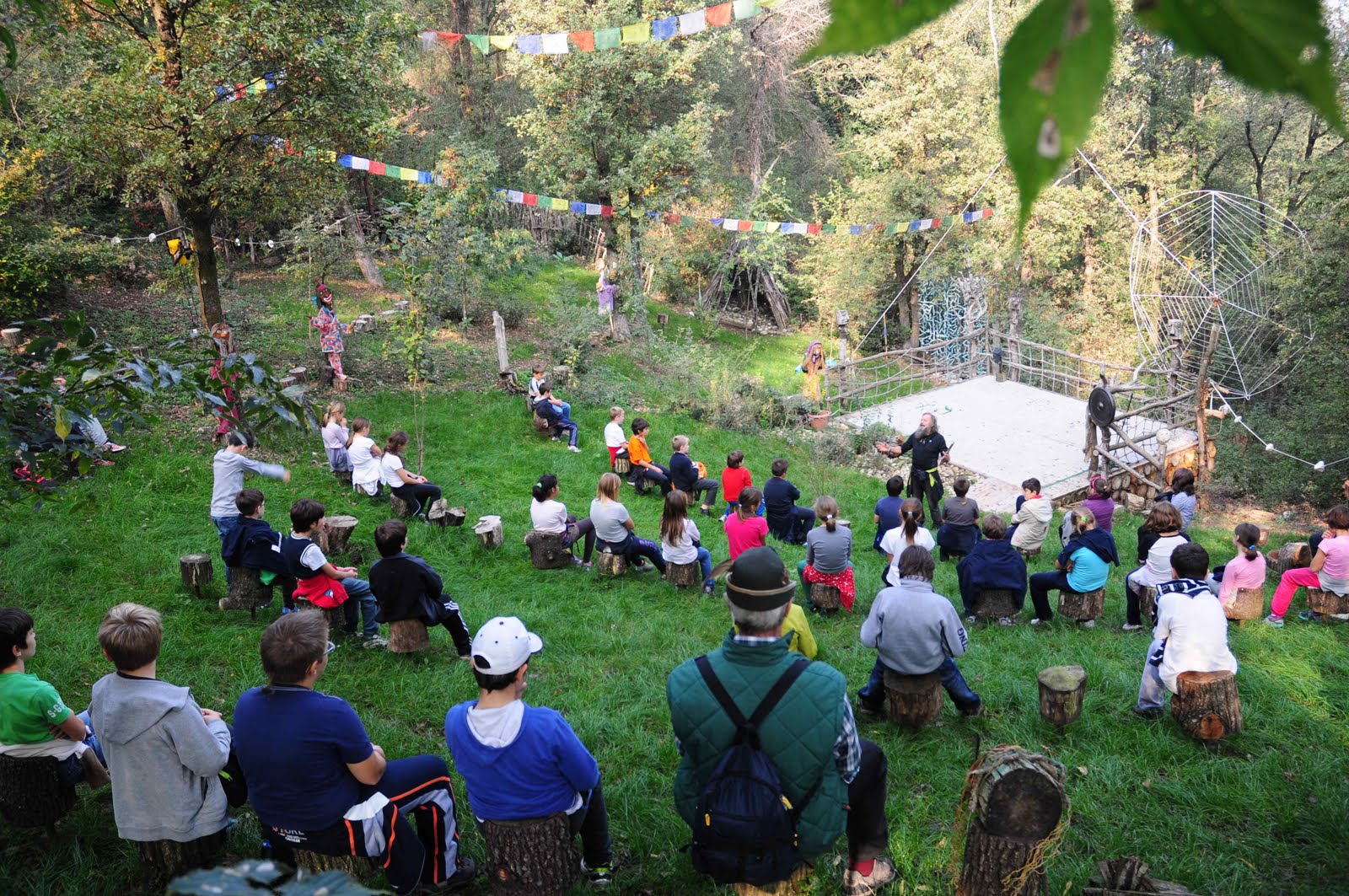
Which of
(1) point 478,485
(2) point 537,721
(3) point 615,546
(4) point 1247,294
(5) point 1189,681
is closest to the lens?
(2) point 537,721

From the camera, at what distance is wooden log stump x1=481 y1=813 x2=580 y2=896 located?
3539 mm

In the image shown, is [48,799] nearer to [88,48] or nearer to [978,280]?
[88,48]

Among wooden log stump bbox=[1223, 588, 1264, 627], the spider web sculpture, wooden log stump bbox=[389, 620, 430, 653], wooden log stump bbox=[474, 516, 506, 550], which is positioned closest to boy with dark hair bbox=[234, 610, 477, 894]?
wooden log stump bbox=[389, 620, 430, 653]

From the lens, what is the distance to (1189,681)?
507 centimetres

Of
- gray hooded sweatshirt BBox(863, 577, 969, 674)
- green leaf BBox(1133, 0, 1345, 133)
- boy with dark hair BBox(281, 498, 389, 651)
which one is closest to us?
green leaf BBox(1133, 0, 1345, 133)

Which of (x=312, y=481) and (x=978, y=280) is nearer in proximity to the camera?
(x=312, y=481)

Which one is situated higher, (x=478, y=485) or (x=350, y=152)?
(x=350, y=152)

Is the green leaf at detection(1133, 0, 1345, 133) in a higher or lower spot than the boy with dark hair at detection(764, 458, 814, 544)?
higher

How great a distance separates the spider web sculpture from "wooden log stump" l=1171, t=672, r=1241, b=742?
10.8 meters

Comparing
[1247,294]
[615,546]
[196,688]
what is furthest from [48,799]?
[1247,294]

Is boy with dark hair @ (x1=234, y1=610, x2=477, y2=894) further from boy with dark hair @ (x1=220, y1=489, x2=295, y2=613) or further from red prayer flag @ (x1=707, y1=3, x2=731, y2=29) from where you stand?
red prayer flag @ (x1=707, y1=3, x2=731, y2=29)

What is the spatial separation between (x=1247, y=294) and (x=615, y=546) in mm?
15155

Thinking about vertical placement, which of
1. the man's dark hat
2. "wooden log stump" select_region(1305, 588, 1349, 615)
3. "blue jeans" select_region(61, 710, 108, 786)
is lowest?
"wooden log stump" select_region(1305, 588, 1349, 615)

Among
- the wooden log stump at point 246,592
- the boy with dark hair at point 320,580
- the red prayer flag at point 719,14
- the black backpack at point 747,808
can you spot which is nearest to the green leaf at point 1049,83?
the black backpack at point 747,808
